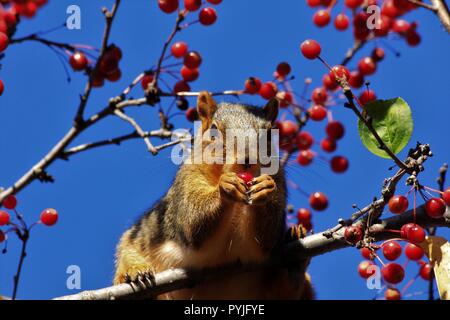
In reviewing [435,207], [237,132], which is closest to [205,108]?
[237,132]

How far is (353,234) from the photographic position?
→ 3975 mm

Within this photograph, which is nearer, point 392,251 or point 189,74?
point 392,251

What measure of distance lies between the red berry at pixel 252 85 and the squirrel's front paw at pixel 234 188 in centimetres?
88

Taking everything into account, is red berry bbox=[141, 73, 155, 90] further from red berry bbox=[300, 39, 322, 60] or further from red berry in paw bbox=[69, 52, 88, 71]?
red berry bbox=[300, 39, 322, 60]

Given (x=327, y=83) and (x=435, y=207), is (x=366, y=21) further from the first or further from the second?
Answer: (x=435, y=207)

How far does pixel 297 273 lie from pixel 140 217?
6.79 ft

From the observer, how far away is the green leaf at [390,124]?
3.82m

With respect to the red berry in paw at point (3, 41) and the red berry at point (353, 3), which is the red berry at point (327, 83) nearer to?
the red berry at point (353, 3)

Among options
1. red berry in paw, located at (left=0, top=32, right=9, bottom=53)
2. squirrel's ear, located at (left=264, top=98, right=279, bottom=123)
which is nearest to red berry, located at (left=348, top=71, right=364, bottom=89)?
squirrel's ear, located at (left=264, top=98, right=279, bottom=123)

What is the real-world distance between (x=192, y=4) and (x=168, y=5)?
281 mm

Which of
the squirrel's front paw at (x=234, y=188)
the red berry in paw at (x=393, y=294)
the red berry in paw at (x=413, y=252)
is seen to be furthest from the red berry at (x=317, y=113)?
the red berry in paw at (x=413, y=252)

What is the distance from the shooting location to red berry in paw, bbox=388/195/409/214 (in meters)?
3.79
